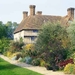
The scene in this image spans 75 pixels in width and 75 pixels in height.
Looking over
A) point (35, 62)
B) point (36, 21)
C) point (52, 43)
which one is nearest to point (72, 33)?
point (52, 43)

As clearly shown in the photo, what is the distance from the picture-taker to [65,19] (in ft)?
172

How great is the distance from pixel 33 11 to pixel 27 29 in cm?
519

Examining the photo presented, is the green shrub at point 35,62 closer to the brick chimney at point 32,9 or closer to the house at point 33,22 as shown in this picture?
the house at point 33,22

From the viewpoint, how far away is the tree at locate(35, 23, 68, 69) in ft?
83.2

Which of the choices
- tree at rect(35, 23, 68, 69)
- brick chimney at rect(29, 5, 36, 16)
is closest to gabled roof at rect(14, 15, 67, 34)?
brick chimney at rect(29, 5, 36, 16)

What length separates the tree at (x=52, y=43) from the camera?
999 inches

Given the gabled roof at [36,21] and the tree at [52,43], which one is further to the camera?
the gabled roof at [36,21]

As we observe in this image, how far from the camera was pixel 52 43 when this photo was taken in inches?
1031

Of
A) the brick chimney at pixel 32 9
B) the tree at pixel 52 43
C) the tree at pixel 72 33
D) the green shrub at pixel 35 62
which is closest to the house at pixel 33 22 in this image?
the brick chimney at pixel 32 9

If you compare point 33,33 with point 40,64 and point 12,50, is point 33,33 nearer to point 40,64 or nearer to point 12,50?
point 12,50

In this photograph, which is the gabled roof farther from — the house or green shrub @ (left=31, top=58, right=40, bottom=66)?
green shrub @ (left=31, top=58, right=40, bottom=66)

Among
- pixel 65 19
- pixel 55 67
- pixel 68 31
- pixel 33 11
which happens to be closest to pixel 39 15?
pixel 33 11

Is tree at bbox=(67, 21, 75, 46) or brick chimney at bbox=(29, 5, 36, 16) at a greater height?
brick chimney at bbox=(29, 5, 36, 16)

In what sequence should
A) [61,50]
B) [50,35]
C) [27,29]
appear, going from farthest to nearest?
1. [27,29]
2. [50,35]
3. [61,50]
